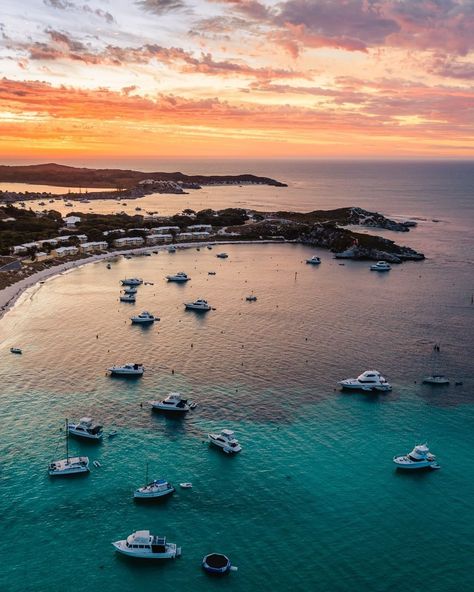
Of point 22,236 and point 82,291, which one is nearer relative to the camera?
point 82,291

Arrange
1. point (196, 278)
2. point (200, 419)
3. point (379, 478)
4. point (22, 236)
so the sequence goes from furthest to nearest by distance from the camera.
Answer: point (22, 236), point (196, 278), point (200, 419), point (379, 478)

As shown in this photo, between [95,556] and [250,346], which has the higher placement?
[250,346]

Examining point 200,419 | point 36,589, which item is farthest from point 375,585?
point 200,419

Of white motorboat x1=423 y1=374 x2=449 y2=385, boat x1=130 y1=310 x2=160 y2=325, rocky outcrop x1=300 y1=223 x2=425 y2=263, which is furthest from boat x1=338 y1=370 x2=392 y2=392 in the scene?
rocky outcrop x1=300 y1=223 x2=425 y2=263

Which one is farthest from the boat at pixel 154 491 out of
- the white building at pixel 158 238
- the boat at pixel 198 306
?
the white building at pixel 158 238

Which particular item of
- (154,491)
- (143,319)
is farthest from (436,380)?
(143,319)

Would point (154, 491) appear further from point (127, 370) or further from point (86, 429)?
point (127, 370)

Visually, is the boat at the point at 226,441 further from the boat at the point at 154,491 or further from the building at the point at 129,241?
the building at the point at 129,241

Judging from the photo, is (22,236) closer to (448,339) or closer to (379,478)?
(448,339)
